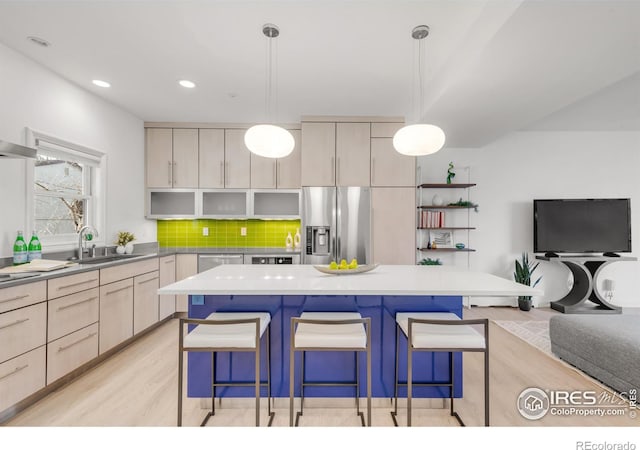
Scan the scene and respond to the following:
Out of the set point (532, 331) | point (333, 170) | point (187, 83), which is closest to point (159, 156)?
point (187, 83)

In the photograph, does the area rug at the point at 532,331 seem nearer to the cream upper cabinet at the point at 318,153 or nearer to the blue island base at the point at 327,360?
the blue island base at the point at 327,360

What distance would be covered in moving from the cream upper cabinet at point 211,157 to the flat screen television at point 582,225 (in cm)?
450

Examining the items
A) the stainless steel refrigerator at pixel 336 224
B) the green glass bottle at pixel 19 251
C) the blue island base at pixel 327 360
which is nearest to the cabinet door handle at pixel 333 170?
the stainless steel refrigerator at pixel 336 224

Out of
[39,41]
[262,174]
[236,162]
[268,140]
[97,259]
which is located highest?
[39,41]

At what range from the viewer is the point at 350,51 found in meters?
2.44

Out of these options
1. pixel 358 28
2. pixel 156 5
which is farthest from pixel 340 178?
pixel 156 5

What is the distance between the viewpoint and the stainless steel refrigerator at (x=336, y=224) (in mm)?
3809

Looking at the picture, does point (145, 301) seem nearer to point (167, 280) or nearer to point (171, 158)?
point (167, 280)

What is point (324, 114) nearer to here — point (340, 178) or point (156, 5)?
point (340, 178)

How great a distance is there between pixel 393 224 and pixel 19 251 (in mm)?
3640

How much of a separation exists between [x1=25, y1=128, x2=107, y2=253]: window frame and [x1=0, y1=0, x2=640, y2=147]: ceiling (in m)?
0.65

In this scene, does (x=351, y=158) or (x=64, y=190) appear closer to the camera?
(x=64, y=190)

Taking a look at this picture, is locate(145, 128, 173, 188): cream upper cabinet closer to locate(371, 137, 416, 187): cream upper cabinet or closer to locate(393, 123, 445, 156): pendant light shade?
locate(371, 137, 416, 187): cream upper cabinet

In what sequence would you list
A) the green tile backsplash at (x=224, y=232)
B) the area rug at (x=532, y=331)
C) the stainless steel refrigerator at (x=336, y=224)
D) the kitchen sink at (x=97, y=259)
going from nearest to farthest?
the kitchen sink at (x=97, y=259)
the area rug at (x=532, y=331)
the stainless steel refrigerator at (x=336, y=224)
the green tile backsplash at (x=224, y=232)
